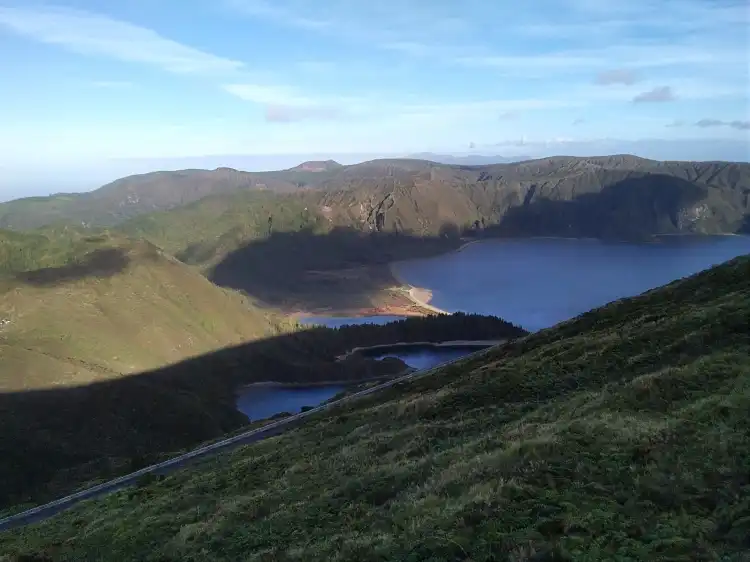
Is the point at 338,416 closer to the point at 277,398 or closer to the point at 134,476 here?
the point at 134,476

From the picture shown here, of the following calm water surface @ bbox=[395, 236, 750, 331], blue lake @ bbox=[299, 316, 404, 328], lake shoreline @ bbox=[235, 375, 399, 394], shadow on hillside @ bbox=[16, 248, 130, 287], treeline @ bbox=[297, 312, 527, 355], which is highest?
shadow on hillside @ bbox=[16, 248, 130, 287]

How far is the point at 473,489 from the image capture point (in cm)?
891

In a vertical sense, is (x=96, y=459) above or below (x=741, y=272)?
below

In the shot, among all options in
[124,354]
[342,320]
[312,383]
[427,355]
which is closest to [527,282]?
[342,320]

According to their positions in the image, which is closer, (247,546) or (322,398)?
(247,546)

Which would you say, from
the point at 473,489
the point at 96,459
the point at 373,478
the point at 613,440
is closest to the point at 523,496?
the point at 473,489

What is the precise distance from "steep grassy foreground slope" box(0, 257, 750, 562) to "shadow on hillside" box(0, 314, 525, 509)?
1909 centimetres

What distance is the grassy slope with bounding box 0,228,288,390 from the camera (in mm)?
57562

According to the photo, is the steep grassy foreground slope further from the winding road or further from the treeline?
the treeline

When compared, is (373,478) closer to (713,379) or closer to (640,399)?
(640,399)

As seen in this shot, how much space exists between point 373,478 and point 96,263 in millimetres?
79199

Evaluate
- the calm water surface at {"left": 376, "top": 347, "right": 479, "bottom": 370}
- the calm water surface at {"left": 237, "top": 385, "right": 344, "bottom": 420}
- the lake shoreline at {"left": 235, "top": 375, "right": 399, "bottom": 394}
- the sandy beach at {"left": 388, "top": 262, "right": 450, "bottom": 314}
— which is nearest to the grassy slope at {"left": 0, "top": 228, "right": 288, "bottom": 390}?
the lake shoreline at {"left": 235, "top": 375, "right": 399, "bottom": 394}

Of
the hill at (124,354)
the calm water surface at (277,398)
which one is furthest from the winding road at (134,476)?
the calm water surface at (277,398)

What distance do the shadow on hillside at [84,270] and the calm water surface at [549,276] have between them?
6303 cm
